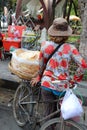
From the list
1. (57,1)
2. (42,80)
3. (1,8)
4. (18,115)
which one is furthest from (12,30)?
(1,8)

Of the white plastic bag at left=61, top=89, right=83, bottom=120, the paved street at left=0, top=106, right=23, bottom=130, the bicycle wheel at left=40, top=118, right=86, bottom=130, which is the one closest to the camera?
the white plastic bag at left=61, top=89, right=83, bottom=120

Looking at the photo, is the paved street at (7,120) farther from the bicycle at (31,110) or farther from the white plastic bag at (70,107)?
the white plastic bag at (70,107)

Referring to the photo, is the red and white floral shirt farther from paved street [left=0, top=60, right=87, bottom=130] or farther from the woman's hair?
paved street [left=0, top=60, right=87, bottom=130]

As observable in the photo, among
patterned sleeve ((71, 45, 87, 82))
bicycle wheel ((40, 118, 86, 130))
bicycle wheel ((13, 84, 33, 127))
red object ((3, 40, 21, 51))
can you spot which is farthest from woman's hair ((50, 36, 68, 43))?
red object ((3, 40, 21, 51))

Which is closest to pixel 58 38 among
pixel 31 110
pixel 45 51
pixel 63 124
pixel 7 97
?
pixel 45 51

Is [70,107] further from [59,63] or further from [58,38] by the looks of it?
[58,38]

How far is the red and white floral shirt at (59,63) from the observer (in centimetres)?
369

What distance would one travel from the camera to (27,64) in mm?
4484

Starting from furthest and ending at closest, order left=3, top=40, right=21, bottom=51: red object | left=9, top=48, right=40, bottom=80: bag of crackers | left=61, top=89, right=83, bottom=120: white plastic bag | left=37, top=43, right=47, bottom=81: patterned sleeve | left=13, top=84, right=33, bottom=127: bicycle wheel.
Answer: left=3, top=40, right=21, bottom=51: red object, left=13, top=84, right=33, bottom=127: bicycle wheel, left=9, top=48, right=40, bottom=80: bag of crackers, left=37, top=43, right=47, bottom=81: patterned sleeve, left=61, top=89, right=83, bottom=120: white plastic bag

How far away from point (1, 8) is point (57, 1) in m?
18.6

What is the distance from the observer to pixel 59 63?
3.74 metres

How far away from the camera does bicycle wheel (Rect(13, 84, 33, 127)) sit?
4654 mm

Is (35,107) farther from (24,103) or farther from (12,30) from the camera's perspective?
(12,30)

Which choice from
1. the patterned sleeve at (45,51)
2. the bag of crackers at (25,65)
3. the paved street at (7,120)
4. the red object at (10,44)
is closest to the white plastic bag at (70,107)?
the patterned sleeve at (45,51)
